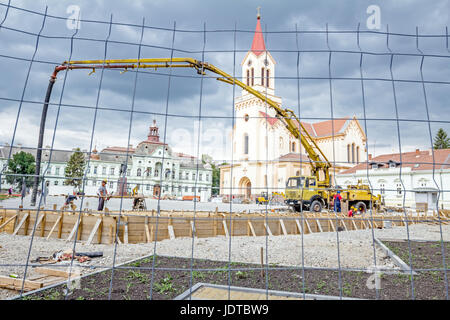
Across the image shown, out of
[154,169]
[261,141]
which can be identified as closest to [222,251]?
[154,169]

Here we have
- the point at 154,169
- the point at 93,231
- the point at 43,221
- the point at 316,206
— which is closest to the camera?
the point at 154,169

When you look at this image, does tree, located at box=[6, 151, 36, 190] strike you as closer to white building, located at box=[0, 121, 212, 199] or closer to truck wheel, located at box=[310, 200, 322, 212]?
white building, located at box=[0, 121, 212, 199]

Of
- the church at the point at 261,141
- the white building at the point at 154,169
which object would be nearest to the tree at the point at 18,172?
the white building at the point at 154,169

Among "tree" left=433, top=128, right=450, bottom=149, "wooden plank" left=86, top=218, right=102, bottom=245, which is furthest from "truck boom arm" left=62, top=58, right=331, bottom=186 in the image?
"tree" left=433, top=128, right=450, bottom=149

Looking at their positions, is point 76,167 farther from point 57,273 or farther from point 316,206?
point 57,273

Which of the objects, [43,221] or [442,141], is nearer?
[43,221]

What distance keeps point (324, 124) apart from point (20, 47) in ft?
152

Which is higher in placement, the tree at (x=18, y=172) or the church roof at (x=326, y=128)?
the church roof at (x=326, y=128)

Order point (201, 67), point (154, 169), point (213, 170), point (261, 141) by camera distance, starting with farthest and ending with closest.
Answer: point (261, 141)
point (213, 170)
point (201, 67)
point (154, 169)

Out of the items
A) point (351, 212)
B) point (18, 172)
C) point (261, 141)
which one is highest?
point (261, 141)

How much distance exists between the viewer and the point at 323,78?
3535 mm

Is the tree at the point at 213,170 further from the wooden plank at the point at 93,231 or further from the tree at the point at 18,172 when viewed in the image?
the wooden plank at the point at 93,231
